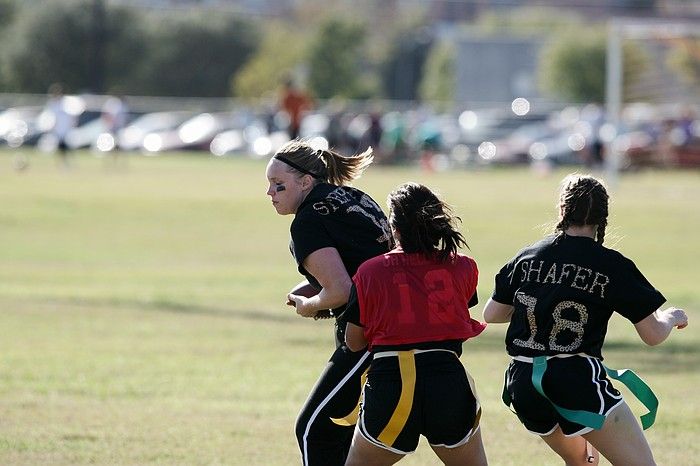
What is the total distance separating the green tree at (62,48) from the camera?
76.9 metres

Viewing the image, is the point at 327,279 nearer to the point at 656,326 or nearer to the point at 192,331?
the point at 656,326

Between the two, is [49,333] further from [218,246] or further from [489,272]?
[218,246]

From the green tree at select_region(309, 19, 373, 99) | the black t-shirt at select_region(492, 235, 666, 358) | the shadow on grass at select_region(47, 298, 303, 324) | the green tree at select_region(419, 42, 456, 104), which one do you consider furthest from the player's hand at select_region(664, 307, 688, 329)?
the green tree at select_region(419, 42, 456, 104)

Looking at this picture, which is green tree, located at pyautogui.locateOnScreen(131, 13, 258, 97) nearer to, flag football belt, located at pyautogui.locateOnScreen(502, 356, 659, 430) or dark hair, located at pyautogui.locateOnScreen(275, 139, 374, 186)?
dark hair, located at pyautogui.locateOnScreen(275, 139, 374, 186)

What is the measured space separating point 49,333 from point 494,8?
143177 mm

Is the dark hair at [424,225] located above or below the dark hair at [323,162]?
below

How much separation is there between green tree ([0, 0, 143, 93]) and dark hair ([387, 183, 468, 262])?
70.9 meters

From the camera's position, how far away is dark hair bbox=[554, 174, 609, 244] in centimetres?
588

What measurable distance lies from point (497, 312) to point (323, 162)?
43.0 inches

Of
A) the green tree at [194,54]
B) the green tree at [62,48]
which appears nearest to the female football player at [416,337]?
the green tree at [62,48]

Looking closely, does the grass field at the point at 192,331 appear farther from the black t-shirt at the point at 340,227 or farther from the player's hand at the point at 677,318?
the black t-shirt at the point at 340,227

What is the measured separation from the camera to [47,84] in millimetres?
78375

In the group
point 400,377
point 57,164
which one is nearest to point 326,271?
point 400,377

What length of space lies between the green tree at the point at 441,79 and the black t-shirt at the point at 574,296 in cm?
8873
